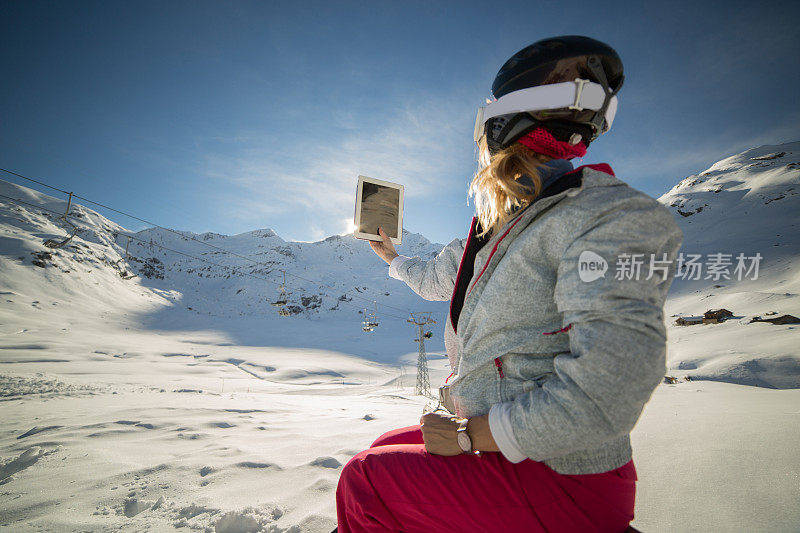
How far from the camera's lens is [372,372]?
29.1m

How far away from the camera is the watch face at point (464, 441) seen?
952 mm

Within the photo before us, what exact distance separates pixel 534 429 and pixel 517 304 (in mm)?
349

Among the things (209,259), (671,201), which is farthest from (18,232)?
(671,201)

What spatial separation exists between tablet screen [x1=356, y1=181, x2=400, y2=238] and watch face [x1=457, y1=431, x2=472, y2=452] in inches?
52.9

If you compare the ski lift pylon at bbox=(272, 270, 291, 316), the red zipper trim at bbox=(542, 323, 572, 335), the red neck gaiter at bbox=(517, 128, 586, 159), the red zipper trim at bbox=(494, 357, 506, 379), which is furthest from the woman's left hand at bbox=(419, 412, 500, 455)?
the ski lift pylon at bbox=(272, 270, 291, 316)

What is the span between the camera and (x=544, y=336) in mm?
946

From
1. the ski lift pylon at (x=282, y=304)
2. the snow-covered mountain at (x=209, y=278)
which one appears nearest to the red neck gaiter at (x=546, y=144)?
the ski lift pylon at (x=282, y=304)

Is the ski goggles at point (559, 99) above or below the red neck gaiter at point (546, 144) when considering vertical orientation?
above

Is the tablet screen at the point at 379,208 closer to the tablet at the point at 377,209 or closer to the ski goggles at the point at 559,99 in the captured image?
the tablet at the point at 377,209

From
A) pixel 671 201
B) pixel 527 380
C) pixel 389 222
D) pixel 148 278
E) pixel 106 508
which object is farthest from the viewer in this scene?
pixel 148 278

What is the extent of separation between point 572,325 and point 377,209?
1.50m

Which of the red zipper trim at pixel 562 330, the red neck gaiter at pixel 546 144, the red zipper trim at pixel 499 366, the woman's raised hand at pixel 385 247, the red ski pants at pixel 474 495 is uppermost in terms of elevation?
the red neck gaiter at pixel 546 144

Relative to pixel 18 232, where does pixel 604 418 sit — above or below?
below

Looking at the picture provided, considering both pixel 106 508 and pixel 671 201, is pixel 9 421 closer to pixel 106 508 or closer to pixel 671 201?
pixel 106 508
